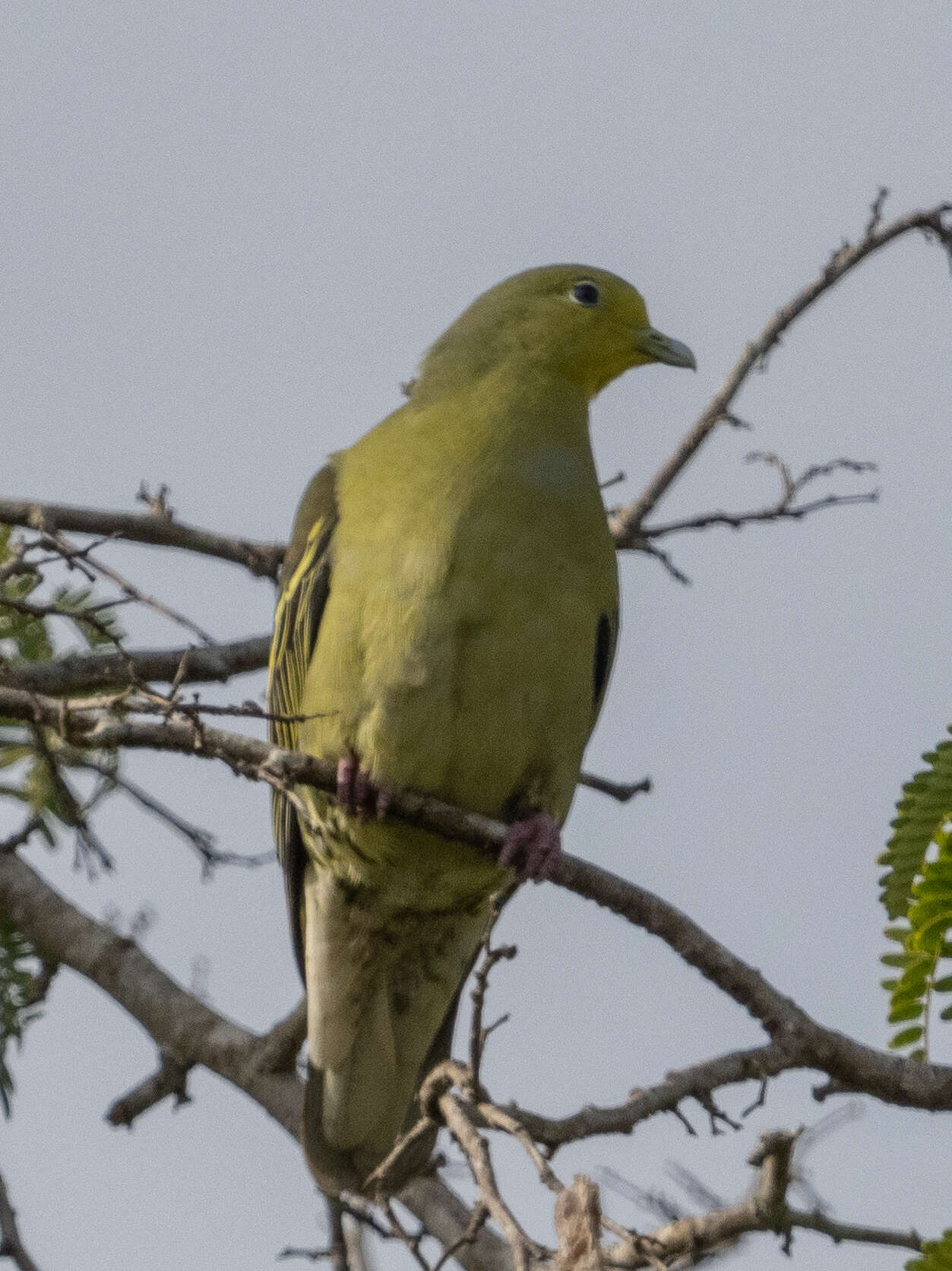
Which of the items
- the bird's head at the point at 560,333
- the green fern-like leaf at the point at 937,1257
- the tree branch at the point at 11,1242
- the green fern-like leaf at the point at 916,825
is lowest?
the green fern-like leaf at the point at 937,1257

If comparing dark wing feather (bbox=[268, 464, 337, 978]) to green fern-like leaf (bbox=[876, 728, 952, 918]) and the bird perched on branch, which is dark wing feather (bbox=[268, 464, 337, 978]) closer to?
the bird perched on branch

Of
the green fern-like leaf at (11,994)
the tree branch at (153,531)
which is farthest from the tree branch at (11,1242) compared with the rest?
the tree branch at (153,531)

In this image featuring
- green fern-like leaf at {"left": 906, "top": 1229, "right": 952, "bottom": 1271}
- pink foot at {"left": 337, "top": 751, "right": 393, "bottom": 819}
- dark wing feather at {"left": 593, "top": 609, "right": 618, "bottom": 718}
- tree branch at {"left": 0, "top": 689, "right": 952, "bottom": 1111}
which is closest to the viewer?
green fern-like leaf at {"left": 906, "top": 1229, "right": 952, "bottom": 1271}

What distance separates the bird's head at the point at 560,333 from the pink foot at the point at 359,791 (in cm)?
141

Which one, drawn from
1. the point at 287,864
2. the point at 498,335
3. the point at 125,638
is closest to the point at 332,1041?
the point at 287,864

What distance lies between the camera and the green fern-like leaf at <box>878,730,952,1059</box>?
138 inches

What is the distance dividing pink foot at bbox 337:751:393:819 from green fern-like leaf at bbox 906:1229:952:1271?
2041 mm

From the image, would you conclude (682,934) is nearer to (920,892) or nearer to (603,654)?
(920,892)

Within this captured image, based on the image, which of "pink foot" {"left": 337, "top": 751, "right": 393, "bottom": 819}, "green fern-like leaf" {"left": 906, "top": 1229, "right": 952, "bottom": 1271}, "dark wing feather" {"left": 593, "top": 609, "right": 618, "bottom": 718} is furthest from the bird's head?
"green fern-like leaf" {"left": 906, "top": 1229, "right": 952, "bottom": 1271}

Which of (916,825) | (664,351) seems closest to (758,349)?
(664,351)

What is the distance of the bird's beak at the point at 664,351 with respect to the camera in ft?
19.0

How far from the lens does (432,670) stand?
4.54 m

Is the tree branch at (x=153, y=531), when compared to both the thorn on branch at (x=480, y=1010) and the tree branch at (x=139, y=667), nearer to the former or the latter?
the tree branch at (x=139, y=667)

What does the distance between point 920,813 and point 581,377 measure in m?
2.43
